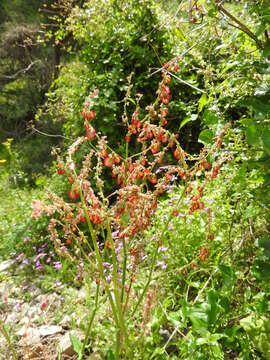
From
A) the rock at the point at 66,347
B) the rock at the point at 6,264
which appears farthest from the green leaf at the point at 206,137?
the rock at the point at 6,264

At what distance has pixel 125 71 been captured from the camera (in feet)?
12.2

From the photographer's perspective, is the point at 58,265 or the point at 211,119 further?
the point at 58,265

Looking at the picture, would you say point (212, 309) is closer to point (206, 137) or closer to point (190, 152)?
point (206, 137)

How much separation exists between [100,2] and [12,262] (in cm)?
287

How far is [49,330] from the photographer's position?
2.04m

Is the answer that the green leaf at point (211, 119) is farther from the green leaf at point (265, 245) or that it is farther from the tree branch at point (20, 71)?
the tree branch at point (20, 71)

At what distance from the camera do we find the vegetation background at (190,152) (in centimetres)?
122

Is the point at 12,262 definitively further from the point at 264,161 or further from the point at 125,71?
the point at 264,161

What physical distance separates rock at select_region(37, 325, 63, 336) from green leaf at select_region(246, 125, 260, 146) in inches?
63.8

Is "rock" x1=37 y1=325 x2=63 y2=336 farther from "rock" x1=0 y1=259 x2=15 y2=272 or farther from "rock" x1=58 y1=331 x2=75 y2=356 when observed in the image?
"rock" x1=0 y1=259 x2=15 y2=272

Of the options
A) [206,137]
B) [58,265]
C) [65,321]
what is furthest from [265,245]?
[58,265]

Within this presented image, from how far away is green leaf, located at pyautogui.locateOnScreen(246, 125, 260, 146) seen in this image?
1001 mm

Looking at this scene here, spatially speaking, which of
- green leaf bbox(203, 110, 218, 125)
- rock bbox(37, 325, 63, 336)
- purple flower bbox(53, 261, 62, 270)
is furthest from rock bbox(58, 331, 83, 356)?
green leaf bbox(203, 110, 218, 125)

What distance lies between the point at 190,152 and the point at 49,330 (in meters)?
2.35
